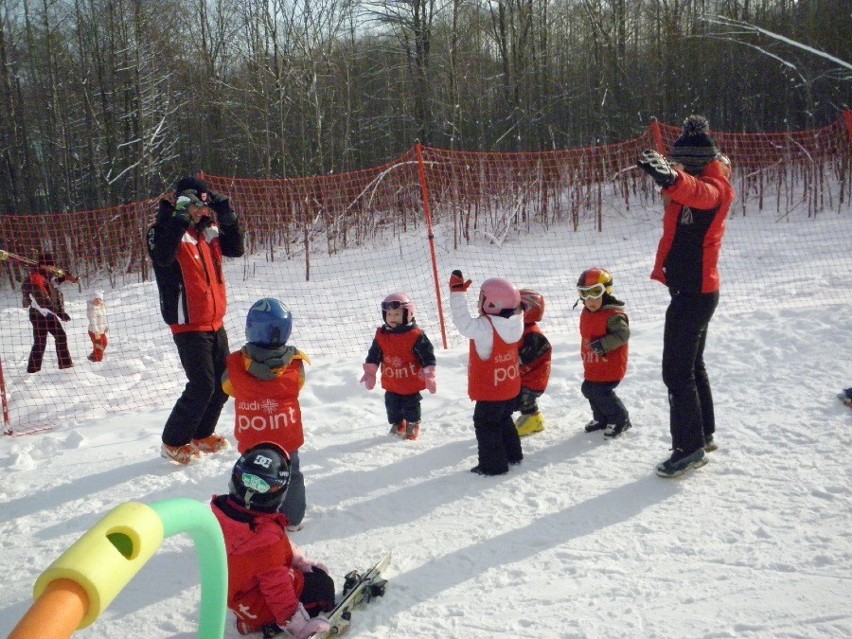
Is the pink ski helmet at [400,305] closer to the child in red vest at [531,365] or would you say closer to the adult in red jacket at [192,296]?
the child in red vest at [531,365]

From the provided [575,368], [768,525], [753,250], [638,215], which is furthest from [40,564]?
[638,215]

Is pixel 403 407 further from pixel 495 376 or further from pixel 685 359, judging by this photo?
pixel 685 359

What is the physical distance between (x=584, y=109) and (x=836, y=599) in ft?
72.0

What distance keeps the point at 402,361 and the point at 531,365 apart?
0.94m

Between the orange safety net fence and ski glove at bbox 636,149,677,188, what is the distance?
6440mm

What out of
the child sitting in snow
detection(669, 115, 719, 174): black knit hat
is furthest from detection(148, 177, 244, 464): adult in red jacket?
the child sitting in snow

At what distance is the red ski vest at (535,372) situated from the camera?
5.03 metres

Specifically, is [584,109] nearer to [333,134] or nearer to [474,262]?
[333,134]

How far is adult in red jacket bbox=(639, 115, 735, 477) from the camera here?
148 inches

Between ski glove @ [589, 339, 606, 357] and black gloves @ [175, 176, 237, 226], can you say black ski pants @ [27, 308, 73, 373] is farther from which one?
ski glove @ [589, 339, 606, 357]

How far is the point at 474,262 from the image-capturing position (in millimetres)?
15094

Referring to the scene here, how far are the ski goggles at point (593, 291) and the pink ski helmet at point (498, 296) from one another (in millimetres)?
719

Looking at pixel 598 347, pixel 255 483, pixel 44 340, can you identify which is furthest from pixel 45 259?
pixel 255 483

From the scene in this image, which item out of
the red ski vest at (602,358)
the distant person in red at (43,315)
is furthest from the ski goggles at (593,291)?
the distant person in red at (43,315)
